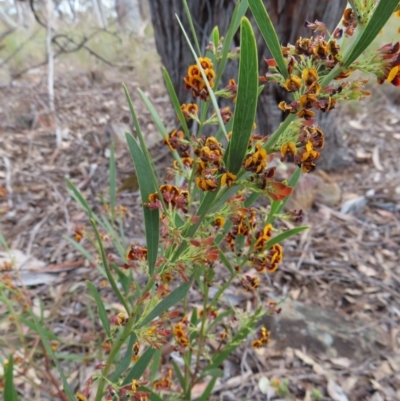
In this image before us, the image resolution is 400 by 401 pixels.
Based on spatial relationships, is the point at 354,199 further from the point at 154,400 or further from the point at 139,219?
the point at 154,400

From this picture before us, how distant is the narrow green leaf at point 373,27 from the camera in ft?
1.30

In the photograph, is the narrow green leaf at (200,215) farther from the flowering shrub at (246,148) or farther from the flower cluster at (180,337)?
the flower cluster at (180,337)

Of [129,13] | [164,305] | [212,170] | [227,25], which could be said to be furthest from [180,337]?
[129,13]

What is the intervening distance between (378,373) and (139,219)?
56.3 inches

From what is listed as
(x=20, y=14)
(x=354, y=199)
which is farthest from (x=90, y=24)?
(x=354, y=199)

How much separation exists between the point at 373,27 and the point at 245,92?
155mm

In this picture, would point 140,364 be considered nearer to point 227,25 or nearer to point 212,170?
point 212,170

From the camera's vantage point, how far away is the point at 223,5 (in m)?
1.97

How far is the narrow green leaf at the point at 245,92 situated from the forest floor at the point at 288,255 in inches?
33.8

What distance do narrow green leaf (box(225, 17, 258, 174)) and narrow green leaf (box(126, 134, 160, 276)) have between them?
0.17m

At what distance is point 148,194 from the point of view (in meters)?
0.60

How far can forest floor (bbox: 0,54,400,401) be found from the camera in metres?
1.51

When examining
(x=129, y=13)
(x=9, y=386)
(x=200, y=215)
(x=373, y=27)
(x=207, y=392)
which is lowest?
(x=207, y=392)

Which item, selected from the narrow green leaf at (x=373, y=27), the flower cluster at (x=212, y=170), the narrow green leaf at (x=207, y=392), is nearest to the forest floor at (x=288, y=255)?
the narrow green leaf at (x=207, y=392)
